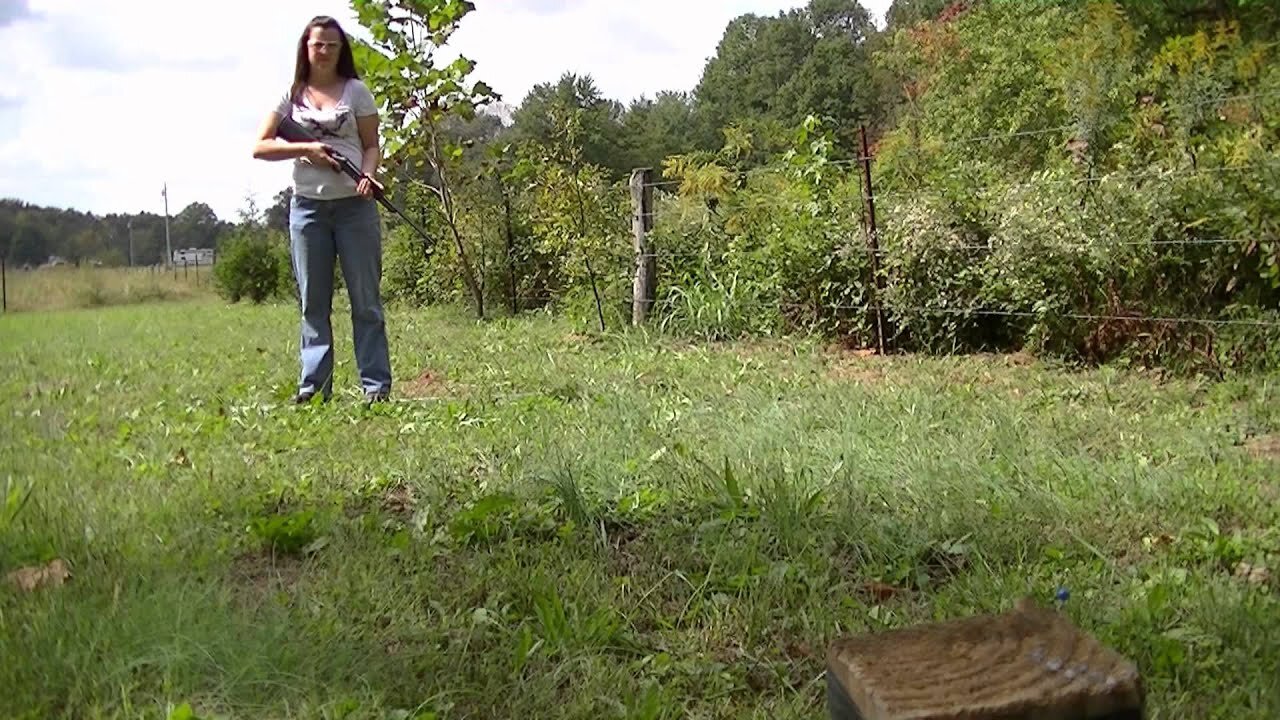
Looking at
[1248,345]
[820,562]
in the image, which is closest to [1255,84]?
[1248,345]

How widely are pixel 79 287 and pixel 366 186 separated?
2.18 metres

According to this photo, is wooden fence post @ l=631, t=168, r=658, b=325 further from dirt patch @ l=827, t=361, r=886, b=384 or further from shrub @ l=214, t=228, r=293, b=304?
shrub @ l=214, t=228, r=293, b=304

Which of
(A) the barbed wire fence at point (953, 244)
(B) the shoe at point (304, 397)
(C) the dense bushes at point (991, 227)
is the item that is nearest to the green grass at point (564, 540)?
(B) the shoe at point (304, 397)

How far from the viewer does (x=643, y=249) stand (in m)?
5.88

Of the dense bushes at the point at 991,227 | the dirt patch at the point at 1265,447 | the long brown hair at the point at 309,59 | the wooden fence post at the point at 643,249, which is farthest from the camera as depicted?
the wooden fence post at the point at 643,249

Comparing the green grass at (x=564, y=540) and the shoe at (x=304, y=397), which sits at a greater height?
the shoe at (x=304, y=397)

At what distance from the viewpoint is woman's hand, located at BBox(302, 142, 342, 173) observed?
3195mm

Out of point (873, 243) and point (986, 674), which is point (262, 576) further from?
point (873, 243)

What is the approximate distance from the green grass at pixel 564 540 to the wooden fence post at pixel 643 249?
2.67 meters

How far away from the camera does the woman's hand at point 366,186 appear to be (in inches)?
128

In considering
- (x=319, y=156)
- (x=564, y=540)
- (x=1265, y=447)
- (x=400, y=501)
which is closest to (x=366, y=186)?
(x=319, y=156)

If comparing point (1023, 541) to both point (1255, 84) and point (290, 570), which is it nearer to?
point (290, 570)

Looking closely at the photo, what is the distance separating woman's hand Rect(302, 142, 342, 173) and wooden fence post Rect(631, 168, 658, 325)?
274 centimetres

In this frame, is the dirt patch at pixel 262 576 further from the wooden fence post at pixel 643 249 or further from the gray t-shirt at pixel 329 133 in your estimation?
the wooden fence post at pixel 643 249
